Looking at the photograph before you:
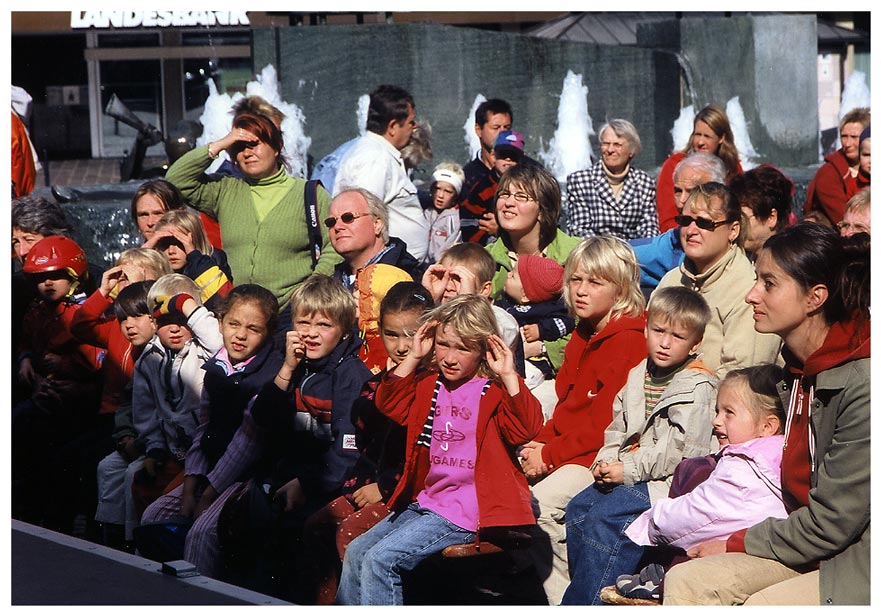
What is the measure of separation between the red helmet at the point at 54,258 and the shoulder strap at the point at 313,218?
1295 mm

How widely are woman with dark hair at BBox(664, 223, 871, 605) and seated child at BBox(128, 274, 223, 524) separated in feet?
8.69

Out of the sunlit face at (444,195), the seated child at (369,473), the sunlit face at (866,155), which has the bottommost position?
the seated child at (369,473)

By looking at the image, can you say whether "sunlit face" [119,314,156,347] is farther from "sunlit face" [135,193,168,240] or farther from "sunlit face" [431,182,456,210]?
"sunlit face" [431,182,456,210]

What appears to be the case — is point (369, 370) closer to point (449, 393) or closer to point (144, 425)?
point (449, 393)

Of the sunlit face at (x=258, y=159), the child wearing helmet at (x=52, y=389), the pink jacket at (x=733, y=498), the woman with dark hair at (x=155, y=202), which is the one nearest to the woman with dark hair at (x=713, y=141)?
the sunlit face at (x=258, y=159)

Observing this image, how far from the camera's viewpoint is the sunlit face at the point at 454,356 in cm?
482

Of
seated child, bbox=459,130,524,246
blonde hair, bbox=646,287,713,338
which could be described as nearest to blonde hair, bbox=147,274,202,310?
seated child, bbox=459,130,524,246

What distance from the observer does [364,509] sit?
5.05 m

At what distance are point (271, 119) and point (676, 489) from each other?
3.46 m

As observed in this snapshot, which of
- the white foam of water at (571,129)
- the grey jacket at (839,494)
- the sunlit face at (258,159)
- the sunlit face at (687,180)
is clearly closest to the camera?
the grey jacket at (839,494)

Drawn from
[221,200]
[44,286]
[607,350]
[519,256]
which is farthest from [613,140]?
[44,286]

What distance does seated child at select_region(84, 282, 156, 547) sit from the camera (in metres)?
6.18

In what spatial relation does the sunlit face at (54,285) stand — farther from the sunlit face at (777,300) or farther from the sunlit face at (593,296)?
the sunlit face at (777,300)

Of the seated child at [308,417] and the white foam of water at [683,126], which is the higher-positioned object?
the white foam of water at [683,126]
